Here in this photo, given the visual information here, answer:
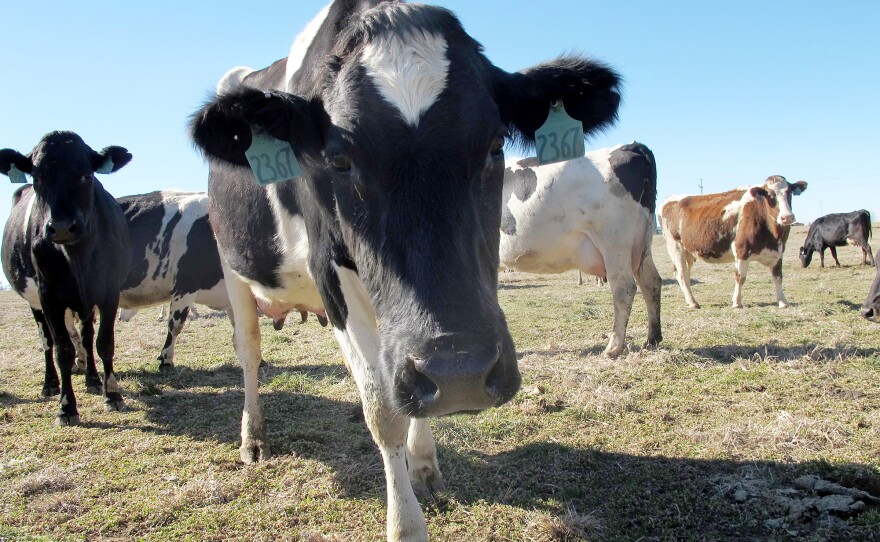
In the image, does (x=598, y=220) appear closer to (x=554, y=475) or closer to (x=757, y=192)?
(x=554, y=475)

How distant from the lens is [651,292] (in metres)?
6.91

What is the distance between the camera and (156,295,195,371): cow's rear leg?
688 centimetres

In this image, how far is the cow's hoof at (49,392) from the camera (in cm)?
567

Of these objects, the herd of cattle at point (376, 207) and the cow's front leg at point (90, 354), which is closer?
the herd of cattle at point (376, 207)

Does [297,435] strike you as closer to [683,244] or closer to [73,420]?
[73,420]

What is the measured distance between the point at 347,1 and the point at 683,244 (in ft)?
36.8

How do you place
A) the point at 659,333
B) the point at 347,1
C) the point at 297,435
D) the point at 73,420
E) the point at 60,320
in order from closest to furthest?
the point at 347,1 → the point at 297,435 → the point at 73,420 → the point at 60,320 → the point at 659,333

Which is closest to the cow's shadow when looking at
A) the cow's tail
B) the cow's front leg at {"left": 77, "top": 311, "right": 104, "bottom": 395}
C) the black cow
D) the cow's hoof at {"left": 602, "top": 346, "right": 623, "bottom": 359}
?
the cow's front leg at {"left": 77, "top": 311, "right": 104, "bottom": 395}


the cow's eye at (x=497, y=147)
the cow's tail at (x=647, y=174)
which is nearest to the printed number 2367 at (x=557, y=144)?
the cow's eye at (x=497, y=147)

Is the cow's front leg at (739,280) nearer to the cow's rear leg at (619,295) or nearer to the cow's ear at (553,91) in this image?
the cow's rear leg at (619,295)

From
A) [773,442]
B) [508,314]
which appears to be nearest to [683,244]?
[508,314]

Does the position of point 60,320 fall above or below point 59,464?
above

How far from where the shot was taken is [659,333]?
6641mm

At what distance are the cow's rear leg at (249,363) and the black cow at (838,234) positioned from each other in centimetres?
1976
